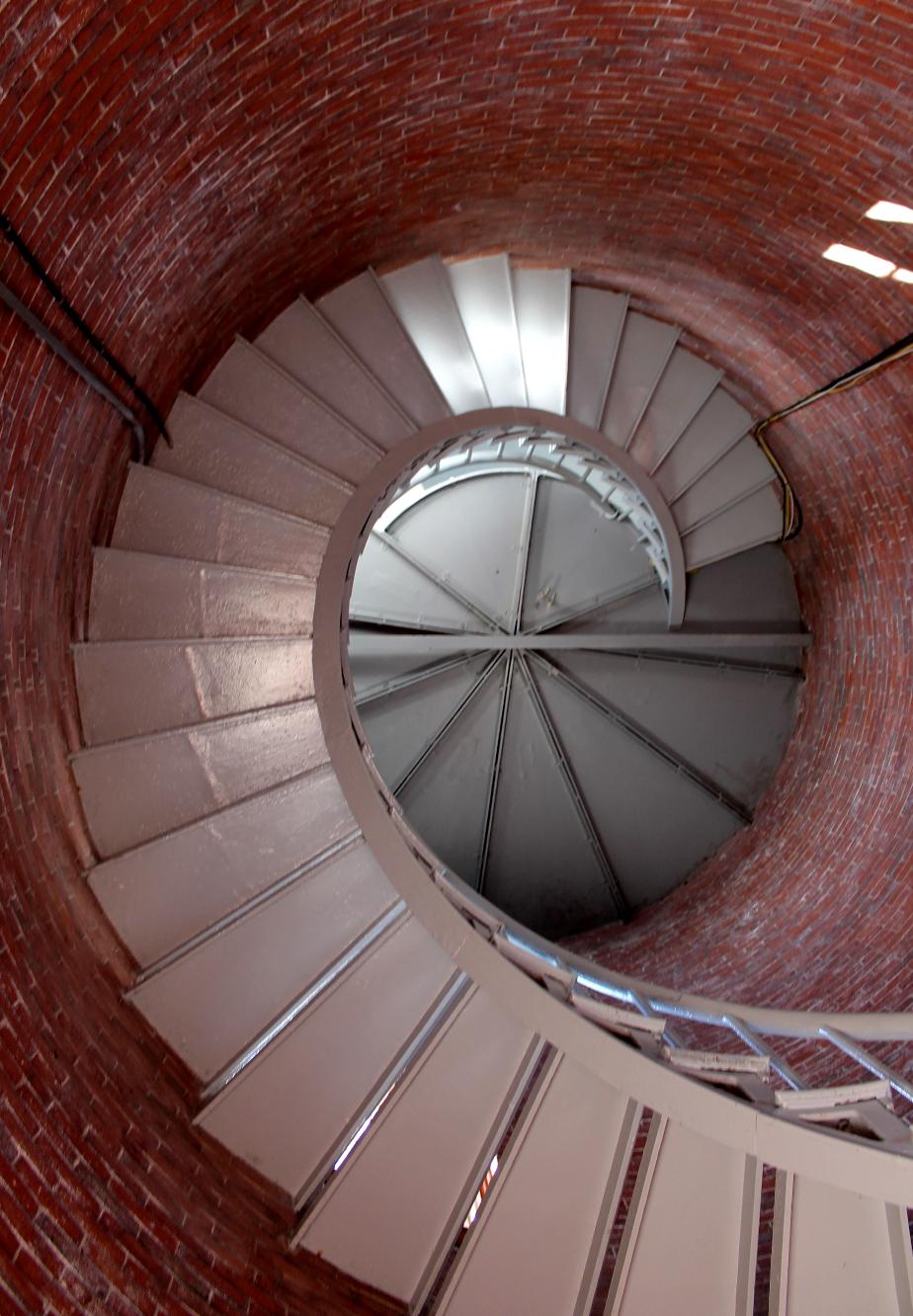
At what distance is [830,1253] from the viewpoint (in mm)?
3154

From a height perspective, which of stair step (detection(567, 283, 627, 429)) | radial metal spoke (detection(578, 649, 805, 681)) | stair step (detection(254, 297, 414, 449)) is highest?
stair step (detection(567, 283, 627, 429))

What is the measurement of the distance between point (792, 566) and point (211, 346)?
15.0 feet

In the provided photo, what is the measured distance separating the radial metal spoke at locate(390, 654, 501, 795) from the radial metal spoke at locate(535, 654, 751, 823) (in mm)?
378

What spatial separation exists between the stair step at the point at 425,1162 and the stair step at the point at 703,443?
378 centimetres

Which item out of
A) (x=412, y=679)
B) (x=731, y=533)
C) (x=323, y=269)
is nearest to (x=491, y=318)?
(x=323, y=269)

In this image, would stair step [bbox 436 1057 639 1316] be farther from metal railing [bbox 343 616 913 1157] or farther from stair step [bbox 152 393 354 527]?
stair step [bbox 152 393 354 527]

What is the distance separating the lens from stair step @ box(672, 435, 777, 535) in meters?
6.25

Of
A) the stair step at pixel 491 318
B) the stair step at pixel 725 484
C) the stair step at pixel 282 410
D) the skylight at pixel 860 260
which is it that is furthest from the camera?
the stair step at pixel 725 484

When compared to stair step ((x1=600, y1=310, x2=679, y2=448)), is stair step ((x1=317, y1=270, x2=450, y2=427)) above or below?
below

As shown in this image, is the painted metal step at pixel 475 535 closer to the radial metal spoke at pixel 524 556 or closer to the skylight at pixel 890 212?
the radial metal spoke at pixel 524 556

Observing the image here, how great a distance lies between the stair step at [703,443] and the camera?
20.0 feet

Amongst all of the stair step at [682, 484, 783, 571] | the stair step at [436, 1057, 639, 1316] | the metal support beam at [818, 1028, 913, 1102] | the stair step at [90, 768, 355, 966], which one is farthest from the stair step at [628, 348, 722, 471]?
the stair step at [436, 1057, 639, 1316]

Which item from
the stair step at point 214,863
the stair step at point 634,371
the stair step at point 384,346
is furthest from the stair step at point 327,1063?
the stair step at point 634,371

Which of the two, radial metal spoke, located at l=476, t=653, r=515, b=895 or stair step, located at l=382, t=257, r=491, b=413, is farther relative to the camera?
radial metal spoke, located at l=476, t=653, r=515, b=895
